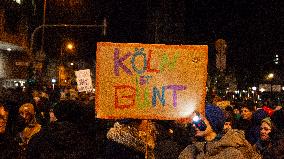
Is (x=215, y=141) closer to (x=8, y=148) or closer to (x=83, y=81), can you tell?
(x=8, y=148)

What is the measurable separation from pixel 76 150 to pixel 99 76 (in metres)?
0.84

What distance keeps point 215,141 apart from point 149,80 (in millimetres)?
1180

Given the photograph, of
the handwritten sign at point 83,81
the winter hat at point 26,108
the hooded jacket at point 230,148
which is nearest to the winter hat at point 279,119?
the hooded jacket at point 230,148

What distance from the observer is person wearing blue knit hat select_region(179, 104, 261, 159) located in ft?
9.78

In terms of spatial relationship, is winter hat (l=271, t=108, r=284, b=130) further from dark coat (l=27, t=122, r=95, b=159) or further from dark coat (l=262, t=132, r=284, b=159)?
dark coat (l=27, t=122, r=95, b=159)

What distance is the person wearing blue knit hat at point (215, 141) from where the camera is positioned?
2980 mm

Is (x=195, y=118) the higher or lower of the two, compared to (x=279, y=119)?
higher

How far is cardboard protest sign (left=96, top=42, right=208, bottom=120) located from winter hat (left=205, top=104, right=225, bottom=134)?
1.69ft

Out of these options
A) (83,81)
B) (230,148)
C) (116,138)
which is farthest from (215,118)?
(83,81)

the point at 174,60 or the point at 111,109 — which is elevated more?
the point at 174,60

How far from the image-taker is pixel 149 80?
404 centimetres

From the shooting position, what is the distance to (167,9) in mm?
8289

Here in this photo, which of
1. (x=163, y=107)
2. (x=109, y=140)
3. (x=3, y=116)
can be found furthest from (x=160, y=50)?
(x=3, y=116)

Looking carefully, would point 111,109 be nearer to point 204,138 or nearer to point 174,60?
point 174,60
